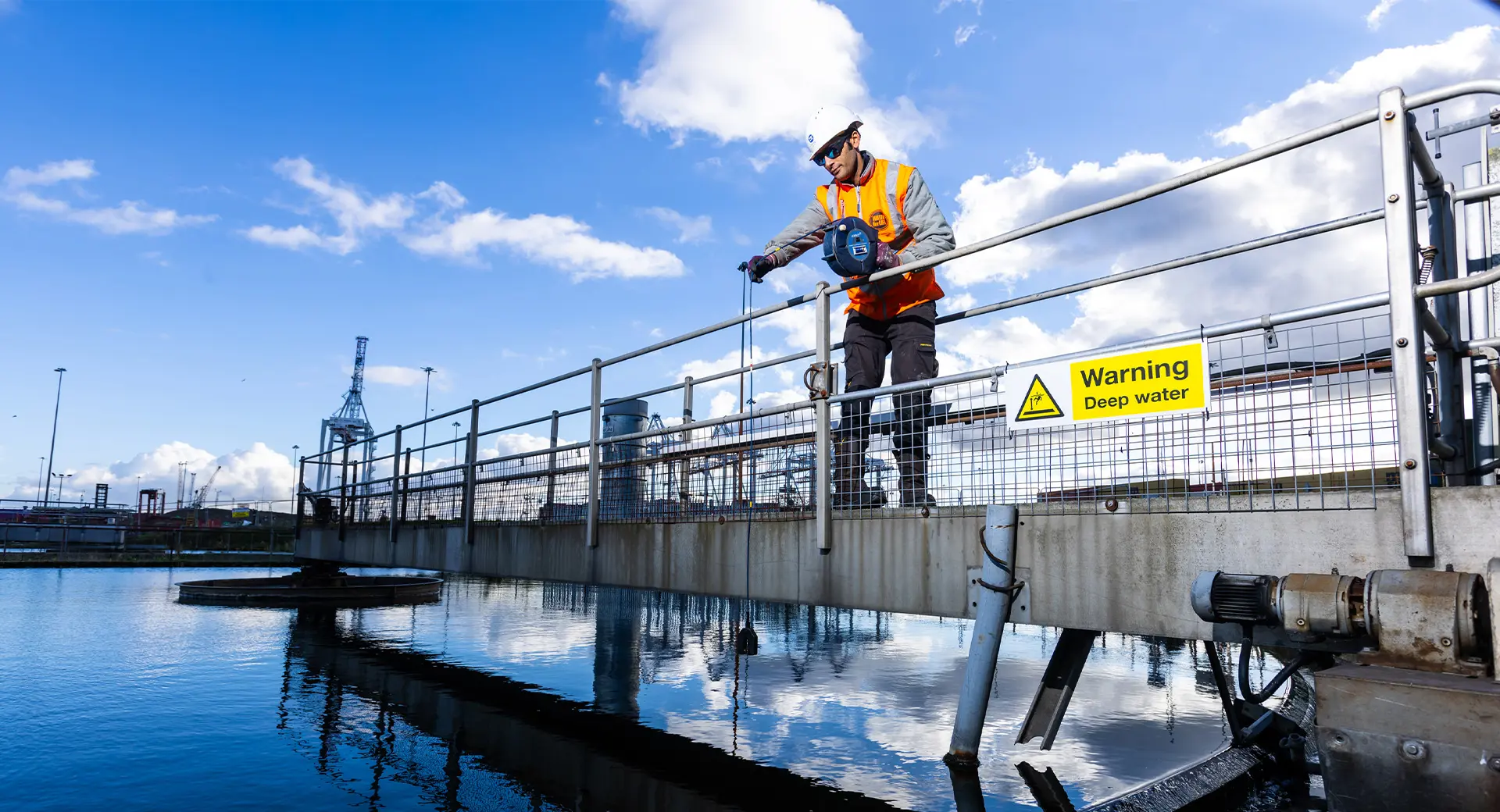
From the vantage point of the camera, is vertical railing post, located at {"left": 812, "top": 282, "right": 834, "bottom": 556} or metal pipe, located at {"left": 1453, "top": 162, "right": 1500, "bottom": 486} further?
vertical railing post, located at {"left": 812, "top": 282, "right": 834, "bottom": 556}

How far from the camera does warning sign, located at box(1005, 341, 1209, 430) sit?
138 inches

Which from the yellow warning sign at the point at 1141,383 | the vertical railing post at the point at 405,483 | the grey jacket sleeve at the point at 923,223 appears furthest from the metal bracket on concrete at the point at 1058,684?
the vertical railing post at the point at 405,483

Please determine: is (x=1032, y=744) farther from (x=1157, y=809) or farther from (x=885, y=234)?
(x=885, y=234)

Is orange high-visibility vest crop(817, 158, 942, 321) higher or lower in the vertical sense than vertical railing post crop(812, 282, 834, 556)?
higher

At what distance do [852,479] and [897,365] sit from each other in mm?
799

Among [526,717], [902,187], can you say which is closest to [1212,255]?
[902,187]

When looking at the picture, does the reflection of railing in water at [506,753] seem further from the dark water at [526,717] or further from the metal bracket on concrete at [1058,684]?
the metal bracket on concrete at [1058,684]

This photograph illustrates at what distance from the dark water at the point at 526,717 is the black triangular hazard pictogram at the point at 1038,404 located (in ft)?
8.42

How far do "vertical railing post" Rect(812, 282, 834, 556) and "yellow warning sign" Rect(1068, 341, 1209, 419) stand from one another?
4.68ft

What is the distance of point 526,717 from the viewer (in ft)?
24.5

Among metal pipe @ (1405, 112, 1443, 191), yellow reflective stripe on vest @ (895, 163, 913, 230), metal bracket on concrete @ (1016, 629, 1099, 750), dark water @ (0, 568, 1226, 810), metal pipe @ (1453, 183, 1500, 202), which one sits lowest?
dark water @ (0, 568, 1226, 810)

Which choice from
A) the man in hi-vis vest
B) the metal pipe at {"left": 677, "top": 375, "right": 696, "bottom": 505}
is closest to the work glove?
the man in hi-vis vest

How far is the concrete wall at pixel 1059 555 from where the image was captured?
2975 millimetres

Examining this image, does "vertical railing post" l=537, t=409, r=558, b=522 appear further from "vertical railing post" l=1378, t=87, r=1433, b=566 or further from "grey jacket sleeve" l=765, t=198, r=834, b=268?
"vertical railing post" l=1378, t=87, r=1433, b=566
